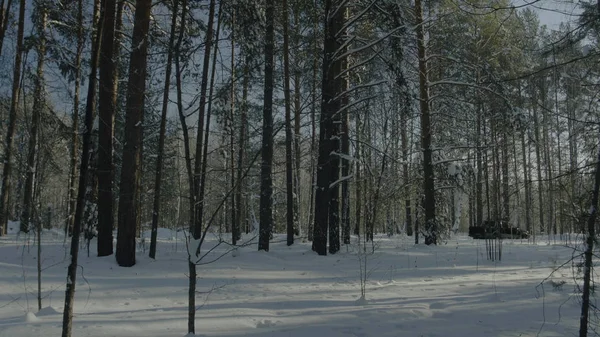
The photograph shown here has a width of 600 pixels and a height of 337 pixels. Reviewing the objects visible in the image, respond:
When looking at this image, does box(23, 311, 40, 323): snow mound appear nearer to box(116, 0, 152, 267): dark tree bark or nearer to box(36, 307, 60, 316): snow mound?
box(36, 307, 60, 316): snow mound

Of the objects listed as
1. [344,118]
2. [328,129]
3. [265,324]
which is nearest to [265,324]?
[265,324]

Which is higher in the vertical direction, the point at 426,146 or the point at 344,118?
the point at 344,118

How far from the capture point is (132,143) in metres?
7.95

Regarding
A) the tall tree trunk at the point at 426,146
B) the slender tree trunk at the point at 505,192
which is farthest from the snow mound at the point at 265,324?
the tall tree trunk at the point at 426,146

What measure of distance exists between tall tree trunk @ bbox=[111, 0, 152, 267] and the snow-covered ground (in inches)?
18.9

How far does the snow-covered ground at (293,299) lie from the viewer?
4371mm

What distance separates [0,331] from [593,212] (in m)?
5.41

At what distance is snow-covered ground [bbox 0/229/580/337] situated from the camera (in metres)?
4.37

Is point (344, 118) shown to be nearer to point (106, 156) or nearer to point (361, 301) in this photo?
point (106, 156)

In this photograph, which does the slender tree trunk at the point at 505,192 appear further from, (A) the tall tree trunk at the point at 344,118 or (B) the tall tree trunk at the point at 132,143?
(B) the tall tree trunk at the point at 132,143

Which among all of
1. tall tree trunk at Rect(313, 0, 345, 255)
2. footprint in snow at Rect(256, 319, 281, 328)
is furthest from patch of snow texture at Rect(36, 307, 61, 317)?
tall tree trunk at Rect(313, 0, 345, 255)

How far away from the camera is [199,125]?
8.28m

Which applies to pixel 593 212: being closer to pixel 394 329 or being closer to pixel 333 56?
pixel 394 329

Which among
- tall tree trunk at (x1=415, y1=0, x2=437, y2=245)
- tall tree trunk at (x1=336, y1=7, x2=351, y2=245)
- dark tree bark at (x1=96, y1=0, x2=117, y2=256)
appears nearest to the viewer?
dark tree bark at (x1=96, y1=0, x2=117, y2=256)
